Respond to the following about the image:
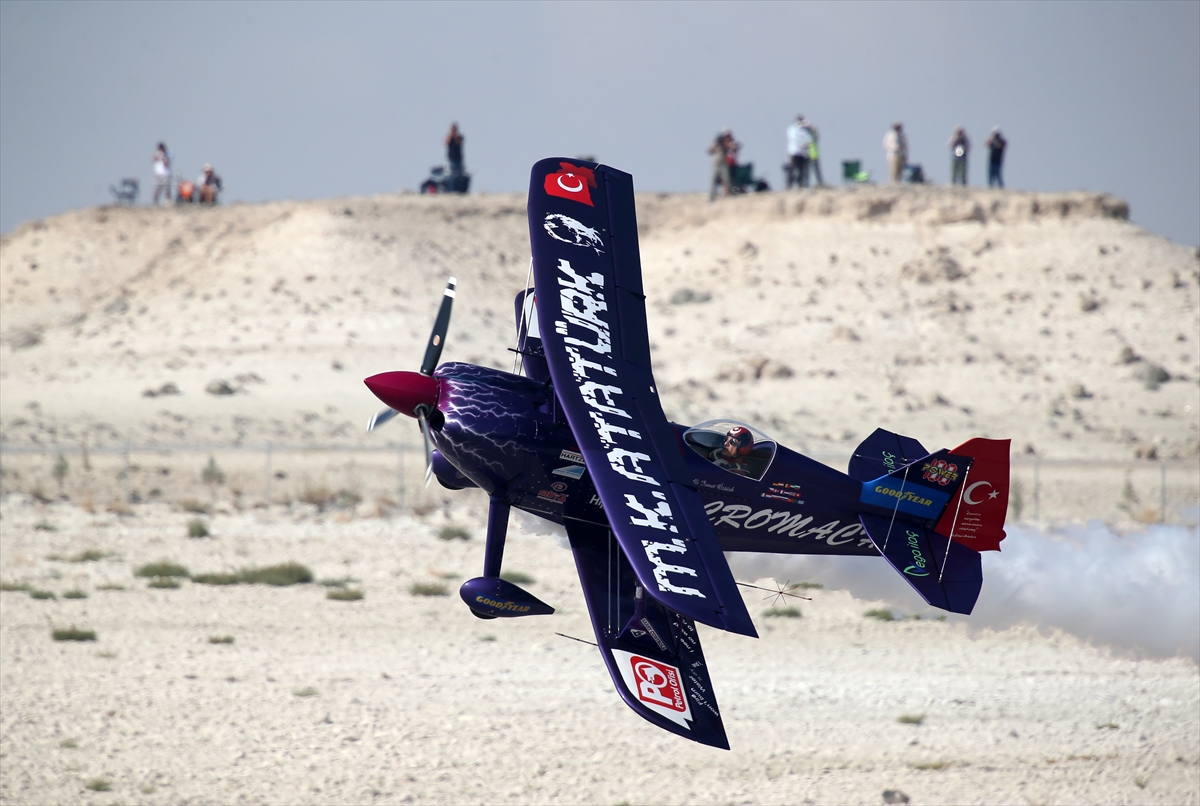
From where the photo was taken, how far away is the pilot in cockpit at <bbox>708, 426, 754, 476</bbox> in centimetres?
1387

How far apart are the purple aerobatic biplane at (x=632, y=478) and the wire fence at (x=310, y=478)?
Answer: 2119 centimetres

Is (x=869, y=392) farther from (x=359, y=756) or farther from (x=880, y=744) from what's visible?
(x=359, y=756)

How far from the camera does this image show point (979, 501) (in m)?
15.6

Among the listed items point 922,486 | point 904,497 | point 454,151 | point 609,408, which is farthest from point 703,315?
point 609,408

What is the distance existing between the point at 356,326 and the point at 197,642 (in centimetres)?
2899

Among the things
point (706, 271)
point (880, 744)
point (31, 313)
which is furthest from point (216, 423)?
point (880, 744)

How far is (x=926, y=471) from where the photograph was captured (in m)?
15.4

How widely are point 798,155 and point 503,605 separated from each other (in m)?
49.6

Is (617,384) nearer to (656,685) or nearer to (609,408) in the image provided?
(609,408)

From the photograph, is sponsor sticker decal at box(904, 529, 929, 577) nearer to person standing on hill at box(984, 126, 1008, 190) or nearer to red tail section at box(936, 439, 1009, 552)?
red tail section at box(936, 439, 1009, 552)

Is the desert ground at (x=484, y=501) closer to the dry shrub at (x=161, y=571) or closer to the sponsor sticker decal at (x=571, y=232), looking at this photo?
the dry shrub at (x=161, y=571)

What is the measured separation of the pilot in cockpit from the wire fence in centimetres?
2304

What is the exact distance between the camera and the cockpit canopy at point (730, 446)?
45.5 feet

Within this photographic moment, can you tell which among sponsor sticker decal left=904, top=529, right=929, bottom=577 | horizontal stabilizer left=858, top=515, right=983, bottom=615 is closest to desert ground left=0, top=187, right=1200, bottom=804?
horizontal stabilizer left=858, top=515, right=983, bottom=615
